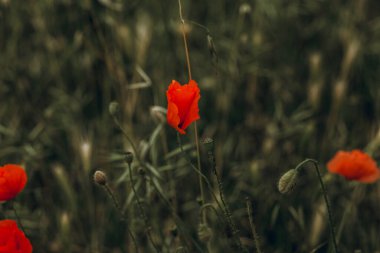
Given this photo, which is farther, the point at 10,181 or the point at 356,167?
the point at 356,167

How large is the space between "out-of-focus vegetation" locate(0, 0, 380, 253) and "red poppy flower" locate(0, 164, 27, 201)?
0.22m

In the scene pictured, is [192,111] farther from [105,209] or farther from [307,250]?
[105,209]

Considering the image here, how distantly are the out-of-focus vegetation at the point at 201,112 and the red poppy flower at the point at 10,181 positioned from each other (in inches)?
8.7

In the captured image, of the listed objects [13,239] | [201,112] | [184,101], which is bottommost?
[201,112]

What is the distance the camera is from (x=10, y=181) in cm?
95

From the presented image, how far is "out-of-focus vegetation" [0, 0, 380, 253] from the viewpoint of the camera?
132cm

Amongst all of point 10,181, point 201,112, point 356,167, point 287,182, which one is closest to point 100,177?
point 10,181

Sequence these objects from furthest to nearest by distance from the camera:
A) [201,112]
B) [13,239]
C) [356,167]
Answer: [201,112]
[356,167]
[13,239]

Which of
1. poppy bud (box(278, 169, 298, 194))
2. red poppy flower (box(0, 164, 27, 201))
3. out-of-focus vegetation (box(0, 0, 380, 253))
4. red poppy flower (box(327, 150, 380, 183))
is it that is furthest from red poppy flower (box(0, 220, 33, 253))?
red poppy flower (box(327, 150, 380, 183))

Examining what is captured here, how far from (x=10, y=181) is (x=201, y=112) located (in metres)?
0.82

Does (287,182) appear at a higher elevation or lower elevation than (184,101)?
lower

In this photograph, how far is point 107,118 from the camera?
160 cm

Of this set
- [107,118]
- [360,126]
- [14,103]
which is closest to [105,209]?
[107,118]

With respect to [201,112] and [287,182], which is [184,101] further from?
[201,112]
